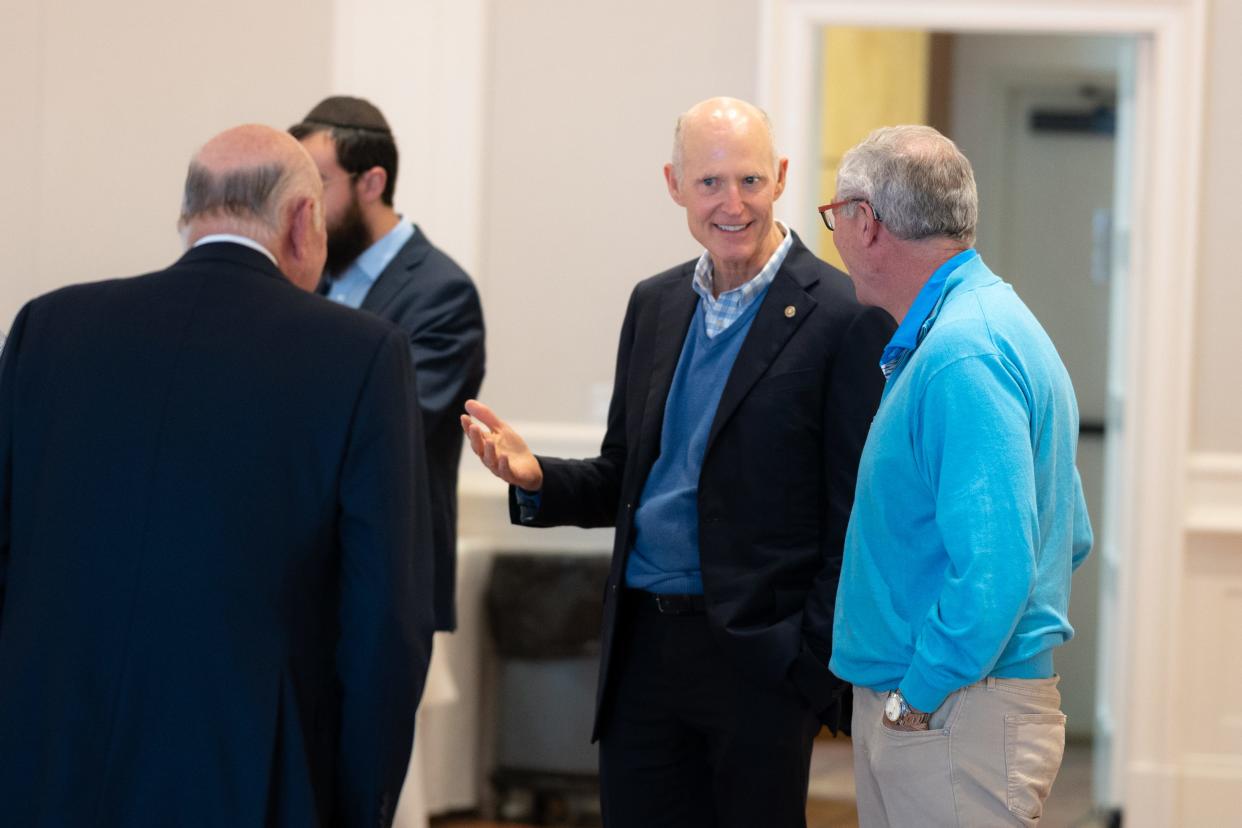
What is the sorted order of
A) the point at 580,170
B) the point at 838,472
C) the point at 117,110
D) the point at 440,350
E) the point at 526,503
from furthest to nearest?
the point at 580,170
the point at 117,110
the point at 440,350
the point at 526,503
the point at 838,472

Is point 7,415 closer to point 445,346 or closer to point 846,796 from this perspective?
point 445,346

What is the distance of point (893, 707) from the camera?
6.54ft

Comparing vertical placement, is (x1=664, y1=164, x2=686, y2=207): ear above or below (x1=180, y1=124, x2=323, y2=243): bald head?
above

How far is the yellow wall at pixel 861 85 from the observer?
596 cm

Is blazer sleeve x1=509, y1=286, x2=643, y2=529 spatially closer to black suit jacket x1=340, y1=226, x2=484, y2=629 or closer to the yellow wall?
black suit jacket x1=340, y1=226, x2=484, y2=629

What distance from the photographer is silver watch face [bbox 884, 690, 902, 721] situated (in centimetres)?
199

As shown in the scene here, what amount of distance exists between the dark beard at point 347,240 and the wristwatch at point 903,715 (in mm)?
1854

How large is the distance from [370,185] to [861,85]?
312 cm

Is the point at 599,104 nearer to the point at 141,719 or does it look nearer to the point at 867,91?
the point at 867,91

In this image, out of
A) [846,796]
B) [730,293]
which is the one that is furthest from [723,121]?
[846,796]

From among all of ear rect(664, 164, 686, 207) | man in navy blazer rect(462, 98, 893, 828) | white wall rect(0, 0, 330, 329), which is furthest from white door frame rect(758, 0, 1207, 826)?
man in navy blazer rect(462, 98, 893, 828)

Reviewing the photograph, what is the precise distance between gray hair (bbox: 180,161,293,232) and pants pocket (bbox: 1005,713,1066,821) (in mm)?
1233

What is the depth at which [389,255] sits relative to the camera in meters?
3.39

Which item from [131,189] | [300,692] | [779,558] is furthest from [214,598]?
[131,189]
